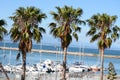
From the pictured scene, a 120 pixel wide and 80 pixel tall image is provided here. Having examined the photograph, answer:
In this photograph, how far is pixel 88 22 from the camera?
134ft

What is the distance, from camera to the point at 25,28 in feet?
115

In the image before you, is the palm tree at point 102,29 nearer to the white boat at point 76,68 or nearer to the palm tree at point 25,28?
the palm tree at point 25,28

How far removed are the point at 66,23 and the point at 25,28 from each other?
4813 millimetres

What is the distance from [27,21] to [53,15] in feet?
12.3

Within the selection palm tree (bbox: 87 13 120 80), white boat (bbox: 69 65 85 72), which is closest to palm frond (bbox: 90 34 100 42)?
palm tree (bbox: 87 13 120 80)

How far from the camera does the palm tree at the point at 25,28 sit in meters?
35.0

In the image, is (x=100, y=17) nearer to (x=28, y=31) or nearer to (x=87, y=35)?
(x=87, y=35)

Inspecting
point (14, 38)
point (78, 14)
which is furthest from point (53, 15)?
point (14, 38)

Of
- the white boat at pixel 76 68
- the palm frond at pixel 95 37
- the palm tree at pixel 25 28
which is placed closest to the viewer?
the palm tree at pixel 25 28

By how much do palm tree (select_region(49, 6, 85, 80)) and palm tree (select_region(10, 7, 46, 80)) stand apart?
8.69ft

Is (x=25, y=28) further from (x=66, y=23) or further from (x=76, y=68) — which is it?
(x=76, y=68)

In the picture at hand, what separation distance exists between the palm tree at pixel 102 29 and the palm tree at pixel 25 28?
7.62m

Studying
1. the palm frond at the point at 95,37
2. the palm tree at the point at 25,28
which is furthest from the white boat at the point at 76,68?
the palm tree at the point at 25,28

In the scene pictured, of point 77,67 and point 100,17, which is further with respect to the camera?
point 77,67
